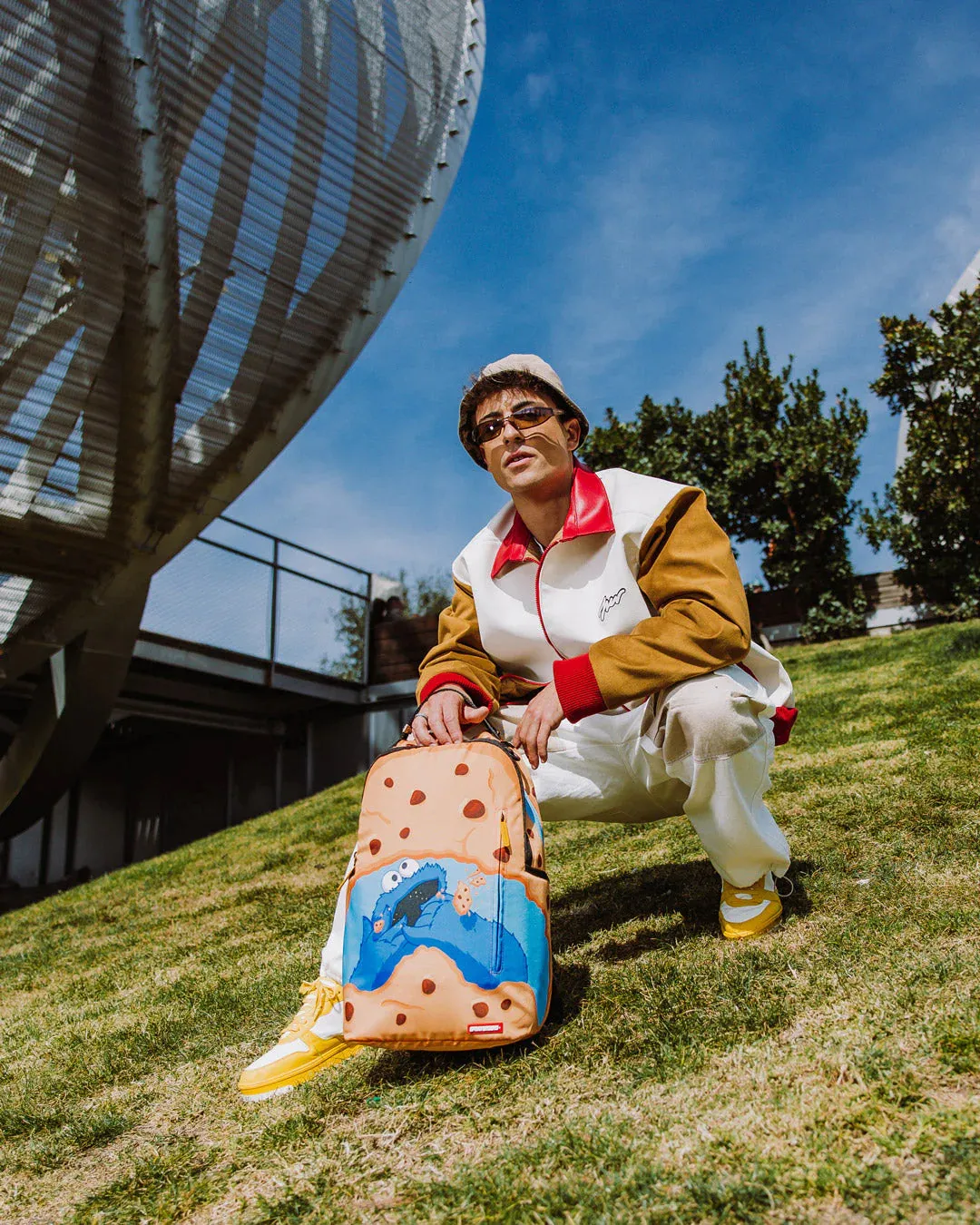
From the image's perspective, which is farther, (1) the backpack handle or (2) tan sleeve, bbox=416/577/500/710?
(2) tan sleeve, bbox=416/577/500/710

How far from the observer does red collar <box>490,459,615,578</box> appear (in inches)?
97.0

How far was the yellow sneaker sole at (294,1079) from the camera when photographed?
2.03m

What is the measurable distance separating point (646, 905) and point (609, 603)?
3.67 feet

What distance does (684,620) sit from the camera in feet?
7.14

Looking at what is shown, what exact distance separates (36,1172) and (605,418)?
16902 mm

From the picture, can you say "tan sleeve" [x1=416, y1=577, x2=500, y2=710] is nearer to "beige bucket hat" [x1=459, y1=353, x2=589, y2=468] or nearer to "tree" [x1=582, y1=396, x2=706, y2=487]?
"beige bucket hat" [x1=459, y1=353, x2=589, y2=468]

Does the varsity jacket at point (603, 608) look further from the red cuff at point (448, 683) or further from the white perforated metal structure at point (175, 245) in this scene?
the white perforated metal structure at point (175, 245)

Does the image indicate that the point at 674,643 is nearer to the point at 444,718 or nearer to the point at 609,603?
the point at 609,603

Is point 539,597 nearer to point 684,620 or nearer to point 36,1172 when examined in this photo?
point 684,620

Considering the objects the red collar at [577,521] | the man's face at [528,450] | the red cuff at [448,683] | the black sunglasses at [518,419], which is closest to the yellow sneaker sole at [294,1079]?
the red cuff at [448,683]

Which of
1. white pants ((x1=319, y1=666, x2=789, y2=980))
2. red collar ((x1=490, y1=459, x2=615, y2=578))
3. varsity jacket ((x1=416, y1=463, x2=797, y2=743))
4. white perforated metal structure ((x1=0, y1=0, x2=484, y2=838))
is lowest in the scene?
white pants ((x1=319, y1=666, x2=789, y2=980))

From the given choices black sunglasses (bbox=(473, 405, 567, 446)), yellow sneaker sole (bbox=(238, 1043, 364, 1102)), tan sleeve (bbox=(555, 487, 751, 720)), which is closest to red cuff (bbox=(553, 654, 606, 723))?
tan sleeve (bbox=(555, 487, 751, 720))

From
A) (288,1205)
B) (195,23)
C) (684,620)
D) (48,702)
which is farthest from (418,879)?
(48,702)

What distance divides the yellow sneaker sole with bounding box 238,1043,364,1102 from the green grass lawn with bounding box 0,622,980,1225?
0.04m
